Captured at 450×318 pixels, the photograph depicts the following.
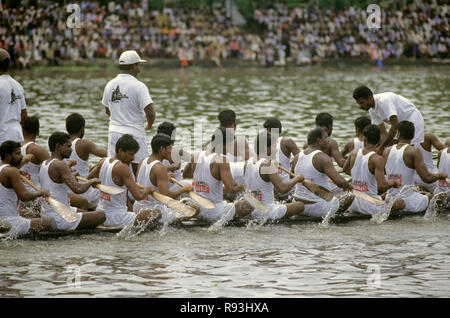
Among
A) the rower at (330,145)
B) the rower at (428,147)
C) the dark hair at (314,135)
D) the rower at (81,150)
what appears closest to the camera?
the dark hair at (314,135)

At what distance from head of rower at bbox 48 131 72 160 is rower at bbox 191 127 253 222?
1694 mm

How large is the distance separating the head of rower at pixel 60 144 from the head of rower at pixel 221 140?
1.89 meters

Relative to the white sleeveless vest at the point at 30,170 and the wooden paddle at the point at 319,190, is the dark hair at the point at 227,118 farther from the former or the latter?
the white sleeveless vest at the point at 30,170

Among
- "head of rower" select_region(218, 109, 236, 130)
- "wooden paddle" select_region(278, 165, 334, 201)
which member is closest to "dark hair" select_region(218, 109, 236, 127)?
"head of rower" select_region(218, 109, 236, 130)

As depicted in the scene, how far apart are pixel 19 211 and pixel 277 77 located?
2480cm

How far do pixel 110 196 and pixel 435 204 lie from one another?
440cm

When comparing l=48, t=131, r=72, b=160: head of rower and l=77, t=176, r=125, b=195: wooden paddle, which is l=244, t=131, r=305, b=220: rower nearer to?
l=77, t=176, r=125, b=195: wooden paddle

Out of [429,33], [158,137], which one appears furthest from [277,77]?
[158,137]

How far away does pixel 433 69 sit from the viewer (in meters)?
36.7

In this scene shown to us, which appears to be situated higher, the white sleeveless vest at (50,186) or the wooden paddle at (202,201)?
the white sleeveless vest at (50,186)

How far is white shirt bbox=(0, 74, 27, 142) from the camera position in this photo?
9.98 metres

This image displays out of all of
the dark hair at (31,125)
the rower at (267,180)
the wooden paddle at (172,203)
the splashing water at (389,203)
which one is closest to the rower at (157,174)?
the wooden paddle at (172,203)

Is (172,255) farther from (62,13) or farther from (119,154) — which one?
(62,13)

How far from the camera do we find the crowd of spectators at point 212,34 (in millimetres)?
37938
